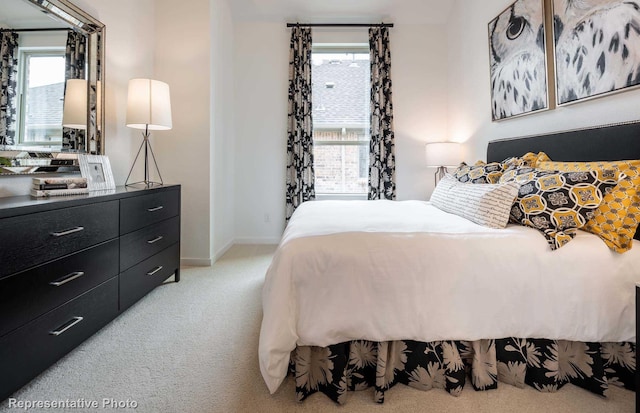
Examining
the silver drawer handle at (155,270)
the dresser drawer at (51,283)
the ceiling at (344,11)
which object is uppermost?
the ceiling at (344,11)

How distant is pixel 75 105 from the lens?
2.07 m

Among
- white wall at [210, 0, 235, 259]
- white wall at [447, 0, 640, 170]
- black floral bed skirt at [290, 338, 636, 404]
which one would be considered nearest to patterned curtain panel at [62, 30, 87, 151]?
white wall at [210, 0, 235, 259]

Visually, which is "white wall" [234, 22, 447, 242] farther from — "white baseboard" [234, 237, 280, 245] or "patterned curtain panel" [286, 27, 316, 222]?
"patterned curtain panel" [286, 27, 316, 222]

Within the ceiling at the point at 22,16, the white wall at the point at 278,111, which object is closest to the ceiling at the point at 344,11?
the white wall at the point at 278,111

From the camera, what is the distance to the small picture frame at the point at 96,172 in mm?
Result: 1894

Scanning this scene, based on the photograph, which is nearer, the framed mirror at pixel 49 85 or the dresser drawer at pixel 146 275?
the framed mirror at pixel 49 85

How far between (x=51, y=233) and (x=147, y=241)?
83cm

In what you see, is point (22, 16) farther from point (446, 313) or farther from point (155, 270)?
point (446, 313)

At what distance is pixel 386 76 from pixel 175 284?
3.48 m

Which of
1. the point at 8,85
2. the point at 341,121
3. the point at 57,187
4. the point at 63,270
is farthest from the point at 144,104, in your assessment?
the point at 341,121

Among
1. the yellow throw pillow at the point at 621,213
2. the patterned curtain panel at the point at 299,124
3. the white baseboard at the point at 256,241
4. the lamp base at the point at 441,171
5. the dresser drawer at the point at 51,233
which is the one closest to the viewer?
the dresser drawer at the point at 51,233

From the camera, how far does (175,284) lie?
8.45ft

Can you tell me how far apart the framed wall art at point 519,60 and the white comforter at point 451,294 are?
159cm

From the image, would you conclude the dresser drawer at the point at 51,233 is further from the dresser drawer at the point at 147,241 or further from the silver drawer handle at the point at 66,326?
the silver drawer handle at the point at 66,326
